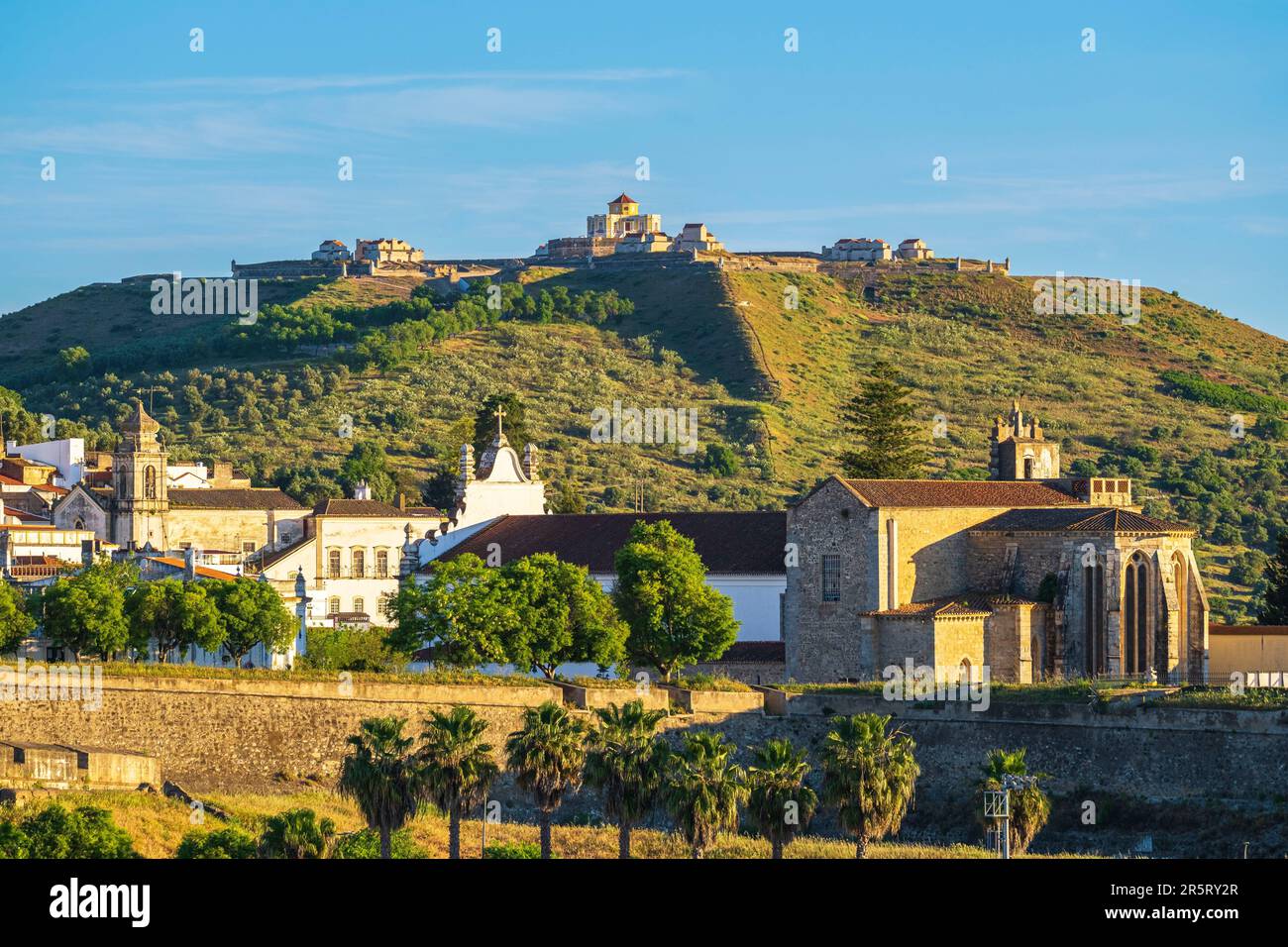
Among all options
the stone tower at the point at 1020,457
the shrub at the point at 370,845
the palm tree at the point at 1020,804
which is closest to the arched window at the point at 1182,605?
the stone tower at the point at 1020,457

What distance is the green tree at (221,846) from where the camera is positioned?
41250mm

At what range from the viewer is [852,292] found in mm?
170500

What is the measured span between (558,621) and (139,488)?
2809 centimetres

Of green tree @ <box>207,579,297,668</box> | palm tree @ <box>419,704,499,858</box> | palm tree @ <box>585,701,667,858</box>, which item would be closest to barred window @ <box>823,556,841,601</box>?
green tree @ <box>207,579,297,668</box>

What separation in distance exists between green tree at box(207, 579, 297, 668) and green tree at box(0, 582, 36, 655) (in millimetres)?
5980

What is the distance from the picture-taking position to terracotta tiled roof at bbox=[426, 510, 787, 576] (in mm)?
70062

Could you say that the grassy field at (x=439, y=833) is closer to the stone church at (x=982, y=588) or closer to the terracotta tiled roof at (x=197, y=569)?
the stone church at (x=982, y=588)

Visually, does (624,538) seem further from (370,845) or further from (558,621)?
(370,845)

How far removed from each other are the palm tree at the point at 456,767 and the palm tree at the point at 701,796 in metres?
3.43

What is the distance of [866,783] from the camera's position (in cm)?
4359

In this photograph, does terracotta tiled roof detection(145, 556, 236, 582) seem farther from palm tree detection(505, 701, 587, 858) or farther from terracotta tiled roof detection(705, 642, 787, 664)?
palm tree detection(505, 701, 587, 858)

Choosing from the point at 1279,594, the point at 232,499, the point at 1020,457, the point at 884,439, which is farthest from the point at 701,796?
the point at 232,499

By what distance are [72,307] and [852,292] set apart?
6121 cm
